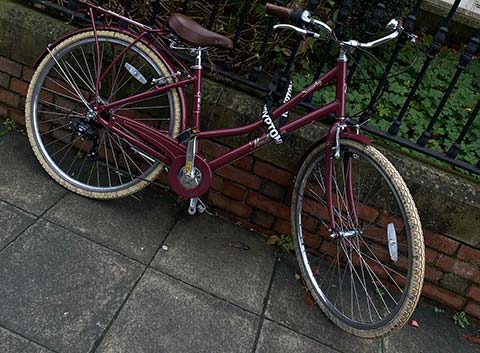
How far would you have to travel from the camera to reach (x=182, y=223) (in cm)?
333

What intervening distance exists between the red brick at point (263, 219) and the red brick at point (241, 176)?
187mm

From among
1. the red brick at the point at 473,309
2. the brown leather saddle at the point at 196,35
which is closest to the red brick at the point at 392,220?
the red brick at the point at 473,309

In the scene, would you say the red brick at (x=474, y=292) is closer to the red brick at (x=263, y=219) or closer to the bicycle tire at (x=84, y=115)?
the red brick at (x=263, y=219)


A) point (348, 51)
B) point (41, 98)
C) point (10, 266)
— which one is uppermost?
point (348, 51)

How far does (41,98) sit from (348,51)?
6.87 ft

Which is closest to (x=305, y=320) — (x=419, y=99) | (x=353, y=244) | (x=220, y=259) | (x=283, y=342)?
(x=283, y=342)

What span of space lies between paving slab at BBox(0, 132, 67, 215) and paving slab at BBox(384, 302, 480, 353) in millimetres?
2187

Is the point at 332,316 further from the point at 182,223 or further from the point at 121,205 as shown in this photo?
the point at 121,205

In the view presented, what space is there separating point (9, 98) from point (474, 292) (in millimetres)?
3344

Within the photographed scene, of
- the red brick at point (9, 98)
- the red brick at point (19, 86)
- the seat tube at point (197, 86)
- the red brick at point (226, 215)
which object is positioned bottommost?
the red brick at point (226, 215)

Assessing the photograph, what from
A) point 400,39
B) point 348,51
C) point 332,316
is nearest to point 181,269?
point 332,316

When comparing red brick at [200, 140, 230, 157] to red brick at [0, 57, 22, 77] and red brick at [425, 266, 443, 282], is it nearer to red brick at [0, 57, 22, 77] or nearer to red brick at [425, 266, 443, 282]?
red brick at [0, 57, 22, 77]

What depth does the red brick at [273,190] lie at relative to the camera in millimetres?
3336

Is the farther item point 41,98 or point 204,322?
point 41,98
